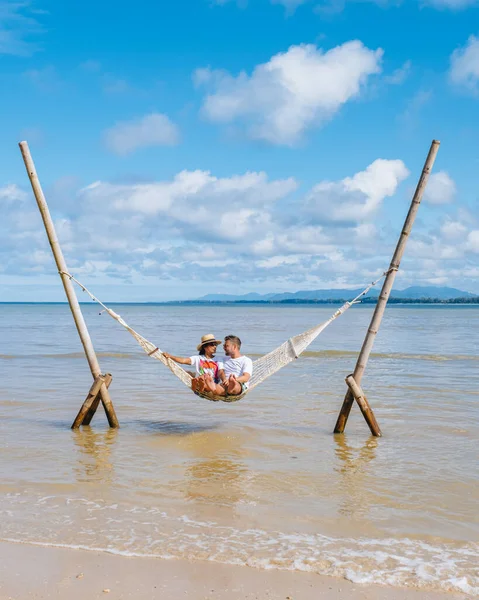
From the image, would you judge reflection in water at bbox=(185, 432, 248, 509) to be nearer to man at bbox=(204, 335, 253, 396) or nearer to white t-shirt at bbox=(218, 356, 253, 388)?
man at bbox=(204, 335, 253, 396)

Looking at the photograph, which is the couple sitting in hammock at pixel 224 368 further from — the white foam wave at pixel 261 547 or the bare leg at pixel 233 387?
the white foam wave at pixel 261 547

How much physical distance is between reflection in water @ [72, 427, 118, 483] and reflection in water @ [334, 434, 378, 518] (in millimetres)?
2009

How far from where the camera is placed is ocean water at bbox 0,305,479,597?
3.96 m

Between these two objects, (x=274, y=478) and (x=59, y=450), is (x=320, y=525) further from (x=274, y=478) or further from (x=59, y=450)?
(x=59, y=450)

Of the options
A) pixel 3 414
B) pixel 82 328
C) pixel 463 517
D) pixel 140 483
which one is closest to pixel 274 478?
pixel 140 483

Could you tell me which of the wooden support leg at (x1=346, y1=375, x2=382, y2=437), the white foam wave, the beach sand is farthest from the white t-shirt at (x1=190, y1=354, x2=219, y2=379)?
the beach sand

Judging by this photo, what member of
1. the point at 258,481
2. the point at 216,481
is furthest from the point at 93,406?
the point at 258,481

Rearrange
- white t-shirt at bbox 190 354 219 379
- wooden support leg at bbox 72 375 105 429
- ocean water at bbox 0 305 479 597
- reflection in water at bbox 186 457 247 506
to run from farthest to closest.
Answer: white t-shirt at bbox 190 354 219 379
wooden support leg at bbox 72 375 105 429
reflection in water at bbox 186 457 247 506
ocean water at bbox 0 305 479 597

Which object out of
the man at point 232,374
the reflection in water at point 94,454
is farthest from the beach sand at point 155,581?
the man at point 232,374

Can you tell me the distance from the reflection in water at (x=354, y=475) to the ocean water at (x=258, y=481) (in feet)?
0.06

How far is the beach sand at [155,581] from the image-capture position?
10.9 ft

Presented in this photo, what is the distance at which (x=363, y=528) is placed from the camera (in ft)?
14.3

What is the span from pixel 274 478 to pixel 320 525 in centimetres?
120

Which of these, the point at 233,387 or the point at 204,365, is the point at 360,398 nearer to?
the point at 233,387
